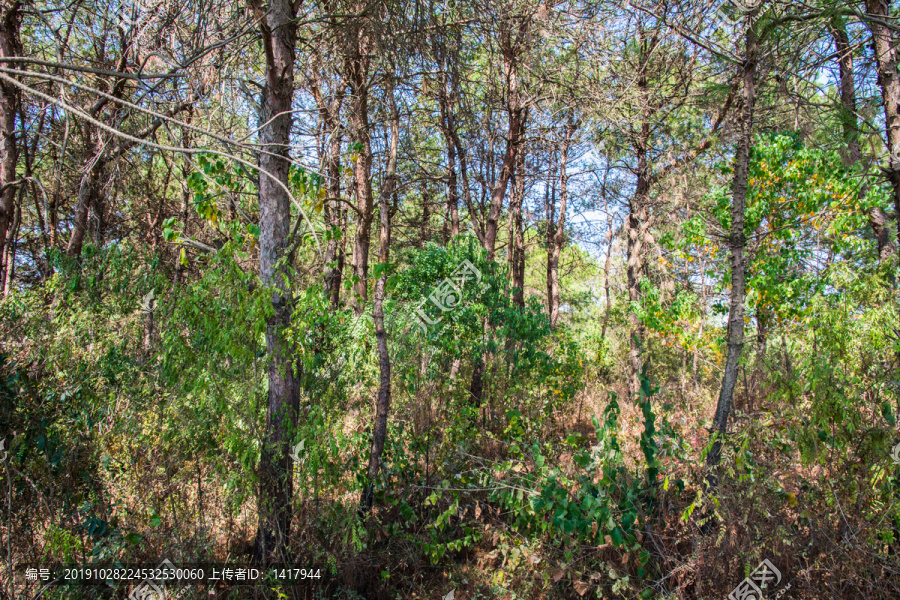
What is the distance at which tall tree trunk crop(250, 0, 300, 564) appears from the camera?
10.8ft

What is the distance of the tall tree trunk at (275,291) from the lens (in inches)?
129

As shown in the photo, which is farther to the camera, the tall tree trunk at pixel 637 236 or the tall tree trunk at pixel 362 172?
the tall tree trunk at pixel 637 236

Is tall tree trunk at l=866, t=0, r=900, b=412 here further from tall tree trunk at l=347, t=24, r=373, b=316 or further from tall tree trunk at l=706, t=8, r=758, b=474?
tall tree trunk at l=347, t=24, r=373, b=316

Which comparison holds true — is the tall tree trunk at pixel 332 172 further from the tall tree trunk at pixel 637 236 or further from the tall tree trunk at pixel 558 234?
A: the tall tree trunk at pixel 558 234

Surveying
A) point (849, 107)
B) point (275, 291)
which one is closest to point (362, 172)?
point (275, 291)

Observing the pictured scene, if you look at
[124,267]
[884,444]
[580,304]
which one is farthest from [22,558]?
[580,304]

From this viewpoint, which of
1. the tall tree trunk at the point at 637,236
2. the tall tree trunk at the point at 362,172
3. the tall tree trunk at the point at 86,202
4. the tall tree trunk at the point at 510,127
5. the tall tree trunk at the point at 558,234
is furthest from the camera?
the tall tree trunk at the point at 558,234

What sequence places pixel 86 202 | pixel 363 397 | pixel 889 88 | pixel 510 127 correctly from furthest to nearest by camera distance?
pixel 510 127 < pixel 86 202 < pixel 363 397 < pixel 889 88

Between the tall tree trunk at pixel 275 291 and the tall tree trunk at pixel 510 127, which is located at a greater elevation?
the tall tree trunk at pixel 510 127

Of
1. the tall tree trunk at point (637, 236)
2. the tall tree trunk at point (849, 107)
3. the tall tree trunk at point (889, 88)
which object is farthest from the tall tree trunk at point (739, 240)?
the tall tree trunk at point (637, 236)

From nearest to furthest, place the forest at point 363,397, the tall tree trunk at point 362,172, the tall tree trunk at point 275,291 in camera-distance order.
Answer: the forest at point 363,397
the tall tree trunk at point 275,291
the tall tree trunk at point 362,172

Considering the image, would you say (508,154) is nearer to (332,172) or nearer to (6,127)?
(332,172)

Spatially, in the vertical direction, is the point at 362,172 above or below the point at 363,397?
above

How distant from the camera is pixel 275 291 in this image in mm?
3223
